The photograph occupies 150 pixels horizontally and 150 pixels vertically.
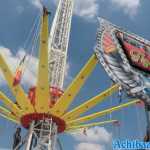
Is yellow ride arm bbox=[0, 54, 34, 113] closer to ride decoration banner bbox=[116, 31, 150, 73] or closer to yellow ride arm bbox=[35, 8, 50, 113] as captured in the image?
yellow ride arm bbox=[35, 8, 50, 113]

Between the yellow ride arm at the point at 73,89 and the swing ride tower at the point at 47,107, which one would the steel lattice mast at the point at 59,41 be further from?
the yellow ride arm at the point at 73,89

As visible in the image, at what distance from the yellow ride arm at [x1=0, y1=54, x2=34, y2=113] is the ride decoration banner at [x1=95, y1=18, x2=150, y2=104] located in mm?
8596

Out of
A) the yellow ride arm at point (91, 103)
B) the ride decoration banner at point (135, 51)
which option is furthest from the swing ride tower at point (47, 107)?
the ride decoration banner at point (135, 51)

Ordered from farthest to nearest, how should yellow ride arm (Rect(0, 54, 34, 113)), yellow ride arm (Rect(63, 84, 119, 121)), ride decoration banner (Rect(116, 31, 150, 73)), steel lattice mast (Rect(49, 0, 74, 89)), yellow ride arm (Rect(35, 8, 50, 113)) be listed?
steel lattice mast (Rect(49, 0, 74, 89)) < ride decoration banner (Rect(116, 31, 150, 73)) < yellow ride arm (Rect(63, 84, 119, 121)) < yellow ride arm (Rect(0, 54, 34, 113)) < yellow ride arm (Rect(35, 8, 50, 113))

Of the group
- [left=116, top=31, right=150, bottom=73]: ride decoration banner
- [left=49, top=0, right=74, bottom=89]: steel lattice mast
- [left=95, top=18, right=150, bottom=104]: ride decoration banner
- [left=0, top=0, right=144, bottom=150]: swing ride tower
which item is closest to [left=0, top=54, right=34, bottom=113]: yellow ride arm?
[left=0, top=0, right=144, bottom=150]: swing ride tower

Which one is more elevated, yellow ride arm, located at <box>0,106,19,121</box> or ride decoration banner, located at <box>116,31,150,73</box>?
ride decoration banner, located at <box>116,31,150,73</box>

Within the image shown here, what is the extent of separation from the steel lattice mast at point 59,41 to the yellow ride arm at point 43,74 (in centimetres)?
780

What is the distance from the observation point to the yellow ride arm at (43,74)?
3259 cm

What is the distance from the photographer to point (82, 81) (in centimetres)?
3888

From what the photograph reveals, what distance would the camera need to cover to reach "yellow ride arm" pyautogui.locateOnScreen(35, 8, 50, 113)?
3259 centimetres

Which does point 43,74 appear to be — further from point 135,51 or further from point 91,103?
point 135,51

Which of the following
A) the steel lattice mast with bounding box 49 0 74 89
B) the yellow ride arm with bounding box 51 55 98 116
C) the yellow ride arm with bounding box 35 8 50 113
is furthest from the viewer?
the steel lattice mast with bounding box 49 0 74 89

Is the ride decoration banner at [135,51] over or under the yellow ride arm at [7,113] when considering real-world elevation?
over

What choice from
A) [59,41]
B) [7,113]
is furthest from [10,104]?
[59,41]
